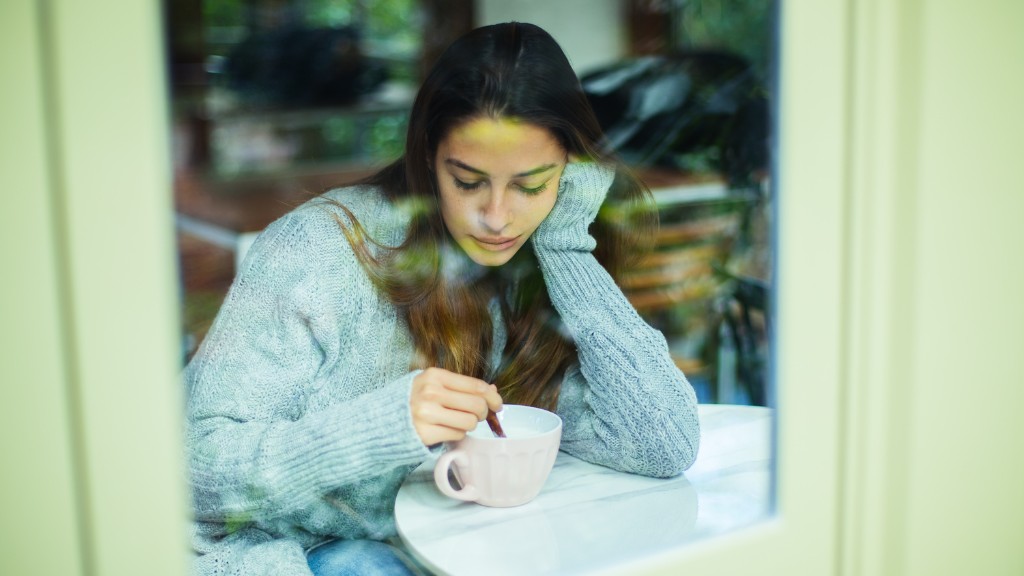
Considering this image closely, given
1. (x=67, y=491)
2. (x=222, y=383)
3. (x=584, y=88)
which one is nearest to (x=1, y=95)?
(x=67, y=491)

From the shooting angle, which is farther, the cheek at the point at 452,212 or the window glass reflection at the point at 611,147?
the cheek at the point at 452,212

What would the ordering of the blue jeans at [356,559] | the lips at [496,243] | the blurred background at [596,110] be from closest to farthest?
the blurred background at [596,110] → the blue jeans at [356,559] → the lips at [496,243]

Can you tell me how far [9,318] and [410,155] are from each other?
0.51 m

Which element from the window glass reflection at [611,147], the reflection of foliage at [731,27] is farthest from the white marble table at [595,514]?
the reflection of foliage at [731,27]

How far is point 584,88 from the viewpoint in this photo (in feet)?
3.26

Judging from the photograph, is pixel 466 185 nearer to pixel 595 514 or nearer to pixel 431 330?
pixel 431 330

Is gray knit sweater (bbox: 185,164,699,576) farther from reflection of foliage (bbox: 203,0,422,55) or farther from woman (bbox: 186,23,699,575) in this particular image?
reflection of foliage (bbox: 203,0,422,55)

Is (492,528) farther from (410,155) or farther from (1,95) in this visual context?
(1,95)

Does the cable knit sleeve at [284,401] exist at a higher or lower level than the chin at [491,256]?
lower

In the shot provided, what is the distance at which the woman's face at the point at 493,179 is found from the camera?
91 centimetres

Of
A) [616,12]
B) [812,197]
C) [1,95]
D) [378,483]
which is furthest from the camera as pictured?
[616,12]

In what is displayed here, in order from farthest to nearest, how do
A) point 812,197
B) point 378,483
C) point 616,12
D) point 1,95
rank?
point 616,12, point 378,483, point 812,197, point 1,95

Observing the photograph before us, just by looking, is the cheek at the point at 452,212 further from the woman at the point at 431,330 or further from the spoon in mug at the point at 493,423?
the spoon in mug at the point at 493,423

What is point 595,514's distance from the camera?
87 centimetres
